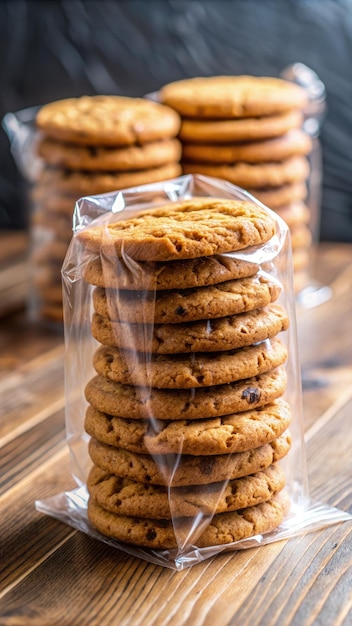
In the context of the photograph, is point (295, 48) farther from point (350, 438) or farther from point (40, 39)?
point (350, 438)

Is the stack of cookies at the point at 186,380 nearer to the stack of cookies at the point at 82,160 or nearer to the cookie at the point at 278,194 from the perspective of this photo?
the stack of cookies at the point at 82,160

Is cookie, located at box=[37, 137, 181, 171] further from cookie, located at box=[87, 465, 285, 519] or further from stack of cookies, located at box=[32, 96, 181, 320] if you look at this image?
cookie, located at box=[87, 465, 285, 519]

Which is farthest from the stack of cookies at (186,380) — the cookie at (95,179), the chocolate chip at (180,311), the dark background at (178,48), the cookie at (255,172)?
the dark background at (178,48)

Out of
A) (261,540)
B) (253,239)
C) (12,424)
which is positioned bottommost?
(12,424)

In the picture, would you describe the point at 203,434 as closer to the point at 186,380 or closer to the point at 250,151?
the point at 186,380

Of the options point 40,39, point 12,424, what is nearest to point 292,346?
point 12,424
